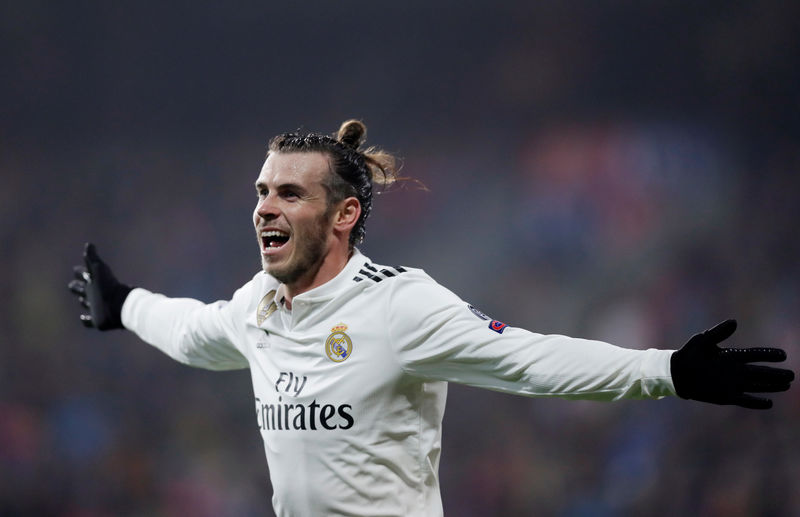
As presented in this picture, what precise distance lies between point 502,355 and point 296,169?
2.98 feet

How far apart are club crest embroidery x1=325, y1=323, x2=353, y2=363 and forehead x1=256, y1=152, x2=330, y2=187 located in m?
0.49

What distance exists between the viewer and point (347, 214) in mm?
2633

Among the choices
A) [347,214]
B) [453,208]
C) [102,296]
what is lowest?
[102,296]

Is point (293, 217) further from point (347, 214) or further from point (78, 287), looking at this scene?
point (78, 287)

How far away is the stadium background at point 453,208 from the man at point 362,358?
2.74 meters

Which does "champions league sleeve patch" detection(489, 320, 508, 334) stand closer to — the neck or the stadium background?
the neck

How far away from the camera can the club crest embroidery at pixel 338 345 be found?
233 centimetres

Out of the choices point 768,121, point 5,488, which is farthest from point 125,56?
point 768,121

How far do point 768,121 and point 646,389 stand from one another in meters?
3.81

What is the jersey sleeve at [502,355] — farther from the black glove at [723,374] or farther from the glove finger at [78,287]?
the glove finger at [78,287]

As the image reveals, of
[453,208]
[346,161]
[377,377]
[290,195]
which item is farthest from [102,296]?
[453,208]

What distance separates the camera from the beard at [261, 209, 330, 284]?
250 centimetres

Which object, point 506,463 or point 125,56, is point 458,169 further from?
point 125,56

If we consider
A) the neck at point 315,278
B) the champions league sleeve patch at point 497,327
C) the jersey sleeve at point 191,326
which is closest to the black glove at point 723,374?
the champions league sleeve patch at point 497,327
